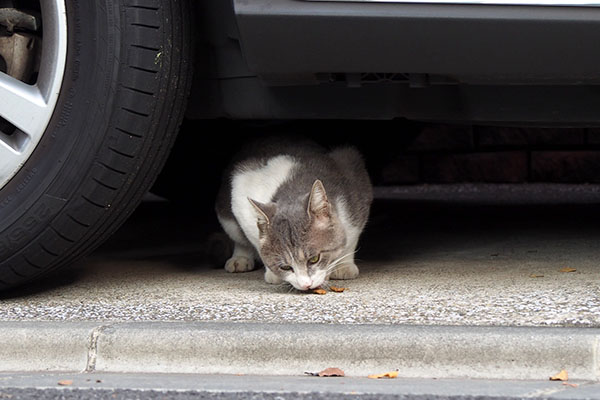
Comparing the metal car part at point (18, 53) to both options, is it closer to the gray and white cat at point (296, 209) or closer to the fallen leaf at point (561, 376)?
the gray and white cat at point (296, 209)

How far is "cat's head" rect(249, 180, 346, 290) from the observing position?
12.2 ft

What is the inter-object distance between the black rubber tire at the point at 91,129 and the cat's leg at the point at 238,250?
100 cm

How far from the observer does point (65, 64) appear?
327 centimetres

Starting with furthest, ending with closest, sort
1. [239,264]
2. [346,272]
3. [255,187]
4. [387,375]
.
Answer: [239,264] → [255,187] → [346,272] → [387,375]

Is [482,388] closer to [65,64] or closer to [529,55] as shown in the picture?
[529,55]

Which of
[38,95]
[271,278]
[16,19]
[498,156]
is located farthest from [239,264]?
[498,156]

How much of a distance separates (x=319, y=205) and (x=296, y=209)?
0.11 m

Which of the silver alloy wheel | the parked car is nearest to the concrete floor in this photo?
the parked car

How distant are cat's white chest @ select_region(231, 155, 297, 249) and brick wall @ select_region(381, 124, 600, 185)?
2.62 meters

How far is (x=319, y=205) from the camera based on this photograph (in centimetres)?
378

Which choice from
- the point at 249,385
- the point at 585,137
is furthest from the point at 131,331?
the point at 585,137

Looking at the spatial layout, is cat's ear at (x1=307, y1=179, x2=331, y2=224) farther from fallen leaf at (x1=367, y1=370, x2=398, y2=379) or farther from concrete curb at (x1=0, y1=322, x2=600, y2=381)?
fallen leaf at (x1=367, y1=370, x2=398, y2=379)

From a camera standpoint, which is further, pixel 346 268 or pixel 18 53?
pixel 346 268

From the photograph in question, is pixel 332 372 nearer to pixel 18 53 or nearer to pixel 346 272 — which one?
pixel 346 272
